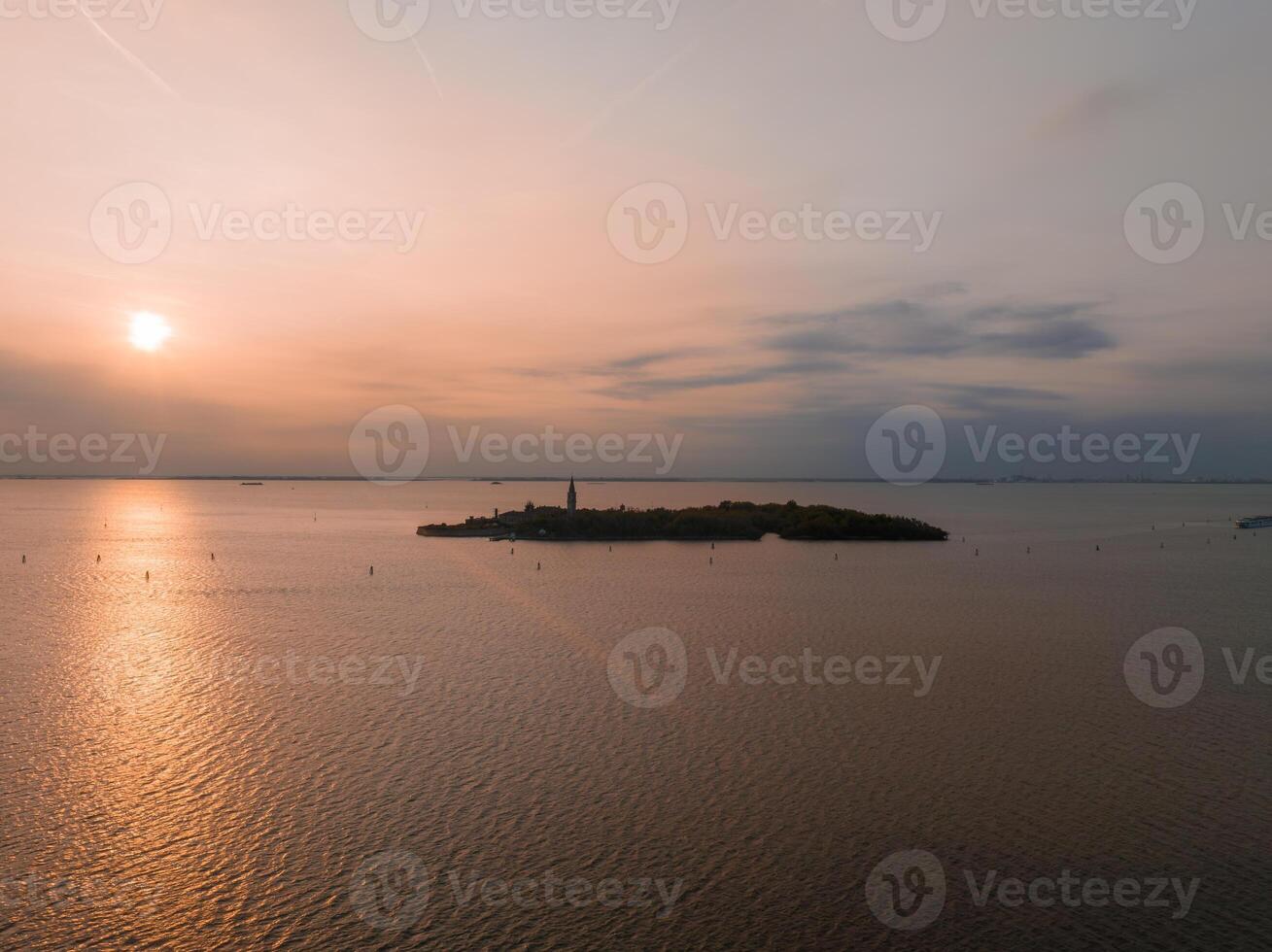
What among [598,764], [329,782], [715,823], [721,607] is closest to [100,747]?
[329,782]

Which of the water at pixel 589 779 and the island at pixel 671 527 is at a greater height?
the island at pixel 671 527

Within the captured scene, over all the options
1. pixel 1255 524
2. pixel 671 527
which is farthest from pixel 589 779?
pixel 1255 524

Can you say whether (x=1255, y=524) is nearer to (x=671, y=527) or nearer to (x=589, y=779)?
(x=671, y=527)

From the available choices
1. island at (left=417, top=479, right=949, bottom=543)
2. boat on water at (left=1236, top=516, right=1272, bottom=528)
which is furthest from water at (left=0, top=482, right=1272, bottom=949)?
boat on water at (left=1236, top=516, right=1272, bottom=528)

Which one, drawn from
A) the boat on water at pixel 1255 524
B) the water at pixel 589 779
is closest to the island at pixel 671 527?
the water at pixel 589 779

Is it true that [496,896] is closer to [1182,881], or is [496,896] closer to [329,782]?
[329,782]

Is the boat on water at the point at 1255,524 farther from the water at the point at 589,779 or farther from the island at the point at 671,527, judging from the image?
the water at the point at 589,779

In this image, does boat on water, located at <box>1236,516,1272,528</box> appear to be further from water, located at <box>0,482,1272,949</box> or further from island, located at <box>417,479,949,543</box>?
water, located at <box>0,482,1272,949</box>
